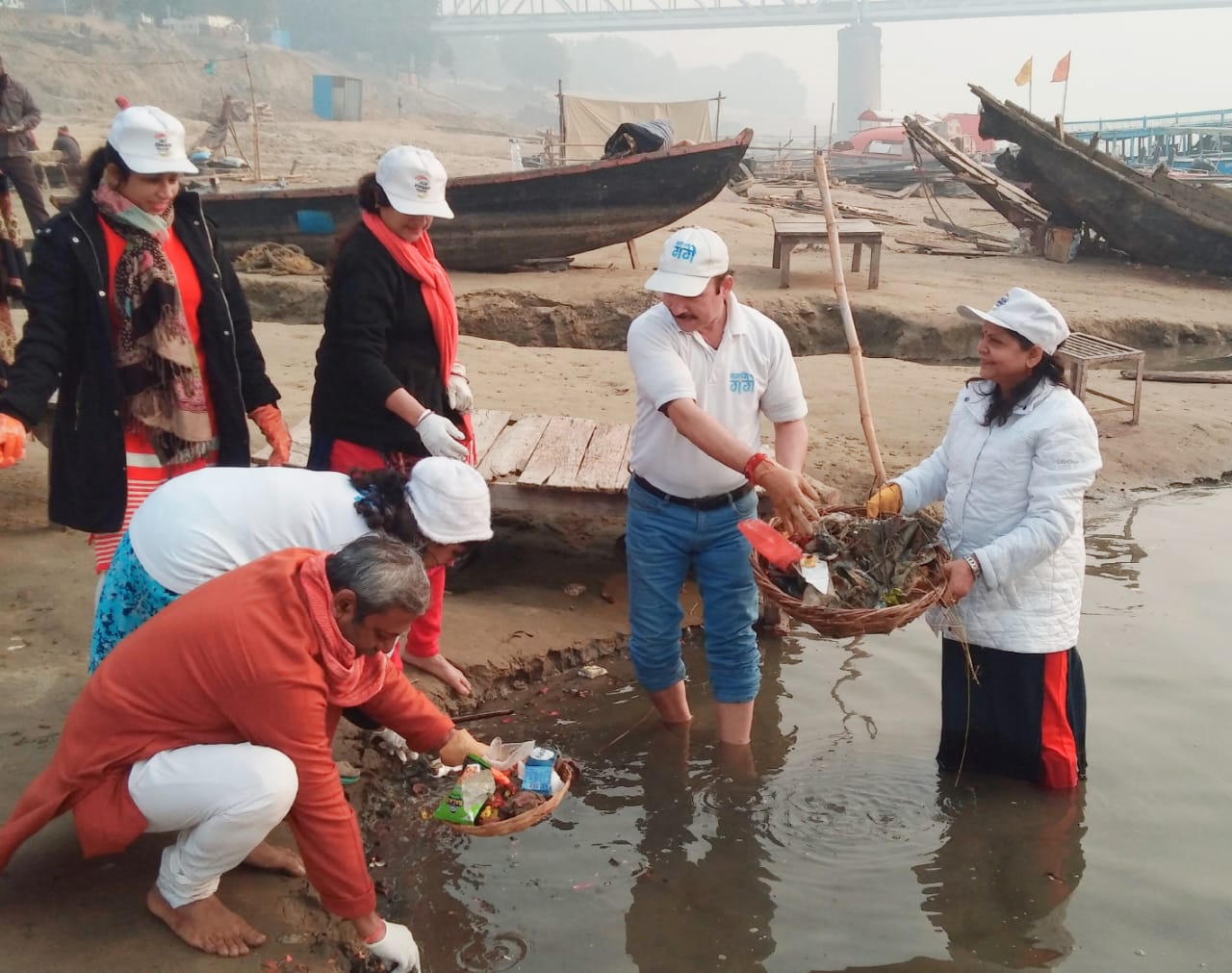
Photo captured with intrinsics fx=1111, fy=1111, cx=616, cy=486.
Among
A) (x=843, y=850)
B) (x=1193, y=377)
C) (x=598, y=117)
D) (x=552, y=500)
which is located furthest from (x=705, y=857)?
(x=598, y=117)

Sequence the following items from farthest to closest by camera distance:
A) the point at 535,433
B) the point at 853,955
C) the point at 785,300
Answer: the point at 785,300, the point at 535,433, the point at 853,955

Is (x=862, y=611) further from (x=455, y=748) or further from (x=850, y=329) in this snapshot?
(x=850, y=329)

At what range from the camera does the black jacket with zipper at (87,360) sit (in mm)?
3260

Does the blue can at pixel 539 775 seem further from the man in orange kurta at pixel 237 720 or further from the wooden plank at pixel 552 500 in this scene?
the wooden plank at pixel 552 500

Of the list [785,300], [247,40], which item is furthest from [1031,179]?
[247,40]

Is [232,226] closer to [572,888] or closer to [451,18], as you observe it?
[572,888]

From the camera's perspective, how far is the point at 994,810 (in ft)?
12.4

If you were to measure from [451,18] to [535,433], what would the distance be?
405ft

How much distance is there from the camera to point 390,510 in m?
2.69

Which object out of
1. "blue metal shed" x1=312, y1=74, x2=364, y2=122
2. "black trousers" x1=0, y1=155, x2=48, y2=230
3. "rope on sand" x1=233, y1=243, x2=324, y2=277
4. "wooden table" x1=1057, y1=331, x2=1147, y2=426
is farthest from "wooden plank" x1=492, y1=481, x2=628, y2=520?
"blue metal shed" x1=312, y1=74, x2=364, y2=122

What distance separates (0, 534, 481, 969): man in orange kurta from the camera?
2.40m

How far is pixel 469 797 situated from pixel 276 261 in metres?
10.7

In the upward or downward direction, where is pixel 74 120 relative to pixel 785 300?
upward

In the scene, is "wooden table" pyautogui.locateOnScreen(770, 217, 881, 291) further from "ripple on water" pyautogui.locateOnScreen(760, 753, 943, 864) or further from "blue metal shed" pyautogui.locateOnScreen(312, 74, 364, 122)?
"blue metal shed" pyautogui.locateOnScreen(312, 74, 364, 122)
